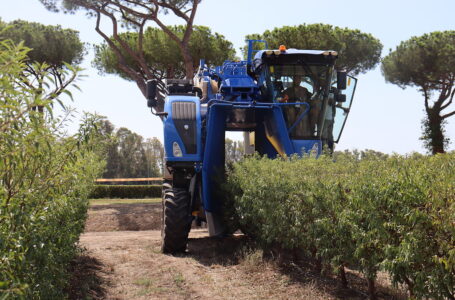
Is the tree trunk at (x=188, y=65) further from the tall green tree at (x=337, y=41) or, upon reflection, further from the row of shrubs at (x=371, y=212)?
the row of shrubs at (x=371, y=212)

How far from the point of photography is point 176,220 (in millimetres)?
8719

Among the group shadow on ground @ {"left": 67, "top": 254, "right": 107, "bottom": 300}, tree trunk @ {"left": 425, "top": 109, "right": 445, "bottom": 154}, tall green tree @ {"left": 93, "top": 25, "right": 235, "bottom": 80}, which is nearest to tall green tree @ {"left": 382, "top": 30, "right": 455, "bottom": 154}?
tree trunk @ {"left": 425, "top": 109, "right": 445, "bottom": 154}

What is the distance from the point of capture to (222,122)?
9.29m

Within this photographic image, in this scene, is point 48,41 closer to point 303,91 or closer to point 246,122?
point 246,122

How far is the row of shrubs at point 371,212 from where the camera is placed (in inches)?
156

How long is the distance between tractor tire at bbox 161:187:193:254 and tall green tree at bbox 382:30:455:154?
26515 millimetres

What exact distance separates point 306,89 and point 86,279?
506 cm

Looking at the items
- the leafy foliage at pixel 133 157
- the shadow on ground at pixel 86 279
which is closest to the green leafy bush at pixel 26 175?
the shadow on ground at pixel 86 279

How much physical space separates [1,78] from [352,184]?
11.7 ft

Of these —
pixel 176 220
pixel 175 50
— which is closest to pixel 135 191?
pixel 175 50

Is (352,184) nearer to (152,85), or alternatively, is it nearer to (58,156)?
(58,156)

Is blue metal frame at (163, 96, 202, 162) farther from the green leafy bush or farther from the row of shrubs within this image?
the green leafy bush

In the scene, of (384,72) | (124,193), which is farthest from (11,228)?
(384,72)

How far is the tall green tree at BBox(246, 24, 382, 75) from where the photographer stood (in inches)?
1104
